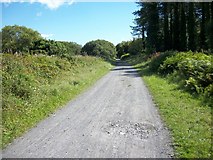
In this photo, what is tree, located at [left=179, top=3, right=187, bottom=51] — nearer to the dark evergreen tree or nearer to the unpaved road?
the dark evergreen tree

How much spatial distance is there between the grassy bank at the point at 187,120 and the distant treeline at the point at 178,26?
74.3 feet

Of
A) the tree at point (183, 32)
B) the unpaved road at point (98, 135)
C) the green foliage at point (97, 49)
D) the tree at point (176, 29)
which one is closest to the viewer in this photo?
the unpaved road at point (98, 135)

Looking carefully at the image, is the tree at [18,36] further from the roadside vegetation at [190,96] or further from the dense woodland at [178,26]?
the roadside vegetation at [190,96]

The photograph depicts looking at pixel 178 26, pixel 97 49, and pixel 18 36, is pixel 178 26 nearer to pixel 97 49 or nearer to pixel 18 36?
pixel 97 49

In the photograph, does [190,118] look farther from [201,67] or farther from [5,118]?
[201,67]

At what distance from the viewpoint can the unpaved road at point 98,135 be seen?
22.8 feet

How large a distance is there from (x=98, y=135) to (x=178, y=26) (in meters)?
35.8

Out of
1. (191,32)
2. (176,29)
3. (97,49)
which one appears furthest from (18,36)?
(191,32)

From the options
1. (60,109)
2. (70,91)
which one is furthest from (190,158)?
(70,91)

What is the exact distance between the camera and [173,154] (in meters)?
6.59

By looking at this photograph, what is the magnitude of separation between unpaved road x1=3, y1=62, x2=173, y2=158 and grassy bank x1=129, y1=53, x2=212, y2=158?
0.31m

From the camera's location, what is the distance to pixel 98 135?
827 centimetres

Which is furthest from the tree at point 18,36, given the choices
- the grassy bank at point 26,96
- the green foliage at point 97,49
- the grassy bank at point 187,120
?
the grassy bank at point 187,120

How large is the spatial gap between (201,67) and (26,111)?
10399 millimetres
